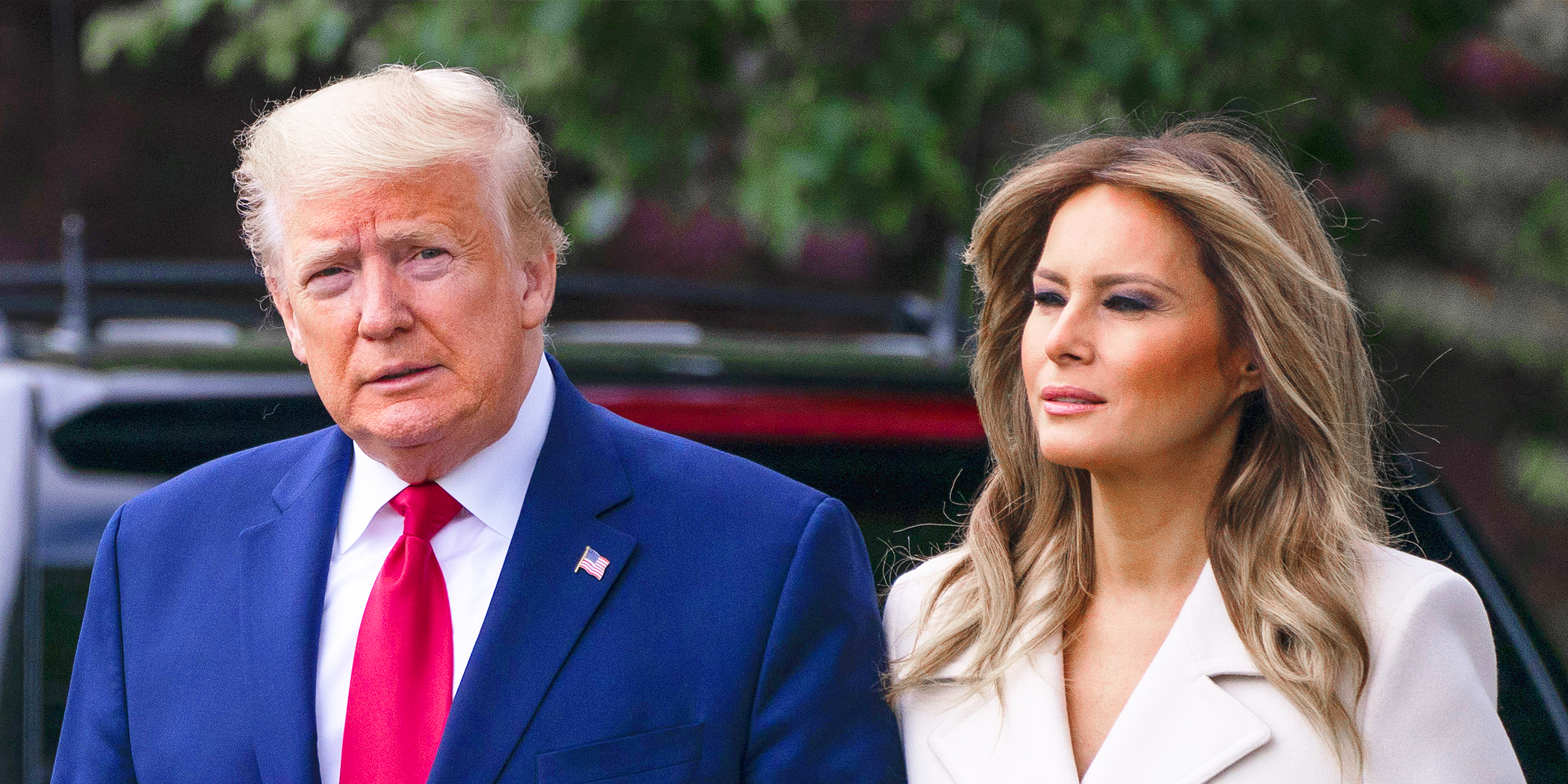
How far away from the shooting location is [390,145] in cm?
182

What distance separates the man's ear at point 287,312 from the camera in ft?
6.39

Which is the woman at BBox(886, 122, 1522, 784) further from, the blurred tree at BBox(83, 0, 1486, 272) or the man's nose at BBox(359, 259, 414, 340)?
the blurred tree at BBox(83, 0, 1486, 272)

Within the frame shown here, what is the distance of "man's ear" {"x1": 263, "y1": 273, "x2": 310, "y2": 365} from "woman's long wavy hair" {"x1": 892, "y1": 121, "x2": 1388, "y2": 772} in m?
0.85

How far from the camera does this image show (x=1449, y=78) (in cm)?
739

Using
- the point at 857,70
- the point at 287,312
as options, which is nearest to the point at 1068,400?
the point at 287,312

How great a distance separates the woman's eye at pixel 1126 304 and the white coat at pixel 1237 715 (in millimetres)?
361

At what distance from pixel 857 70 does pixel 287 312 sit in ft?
9.32

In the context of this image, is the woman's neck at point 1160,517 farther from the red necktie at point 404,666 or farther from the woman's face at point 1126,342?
the red necktie at point 404,666

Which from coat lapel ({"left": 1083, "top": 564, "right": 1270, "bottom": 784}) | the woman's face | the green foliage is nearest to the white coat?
coat lapel ({"left": 1083, "top": 564, "right": 1270, "bottom": 784})

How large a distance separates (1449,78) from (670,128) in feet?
14.0

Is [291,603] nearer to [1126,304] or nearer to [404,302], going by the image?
[404,302]

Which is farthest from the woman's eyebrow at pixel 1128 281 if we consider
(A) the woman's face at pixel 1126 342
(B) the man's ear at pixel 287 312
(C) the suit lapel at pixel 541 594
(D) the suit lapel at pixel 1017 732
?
(B) the man's ear at pixel 287 312

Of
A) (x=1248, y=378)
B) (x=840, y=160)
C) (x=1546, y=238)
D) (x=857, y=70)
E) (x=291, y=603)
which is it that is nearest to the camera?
(x=291, y=603)

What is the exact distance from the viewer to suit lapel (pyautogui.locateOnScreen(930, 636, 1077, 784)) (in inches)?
80.1
